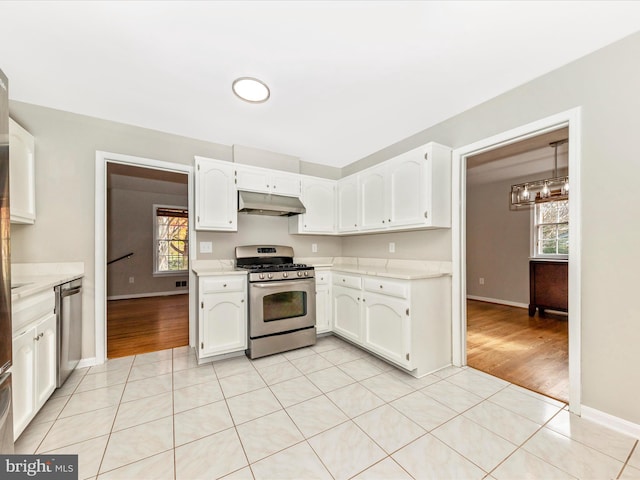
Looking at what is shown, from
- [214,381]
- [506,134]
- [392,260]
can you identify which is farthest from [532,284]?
[214,381]

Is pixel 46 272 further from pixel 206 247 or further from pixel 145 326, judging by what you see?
pixel 145 326

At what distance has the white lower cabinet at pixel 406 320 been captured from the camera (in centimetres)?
230

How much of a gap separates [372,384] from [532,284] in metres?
3.67

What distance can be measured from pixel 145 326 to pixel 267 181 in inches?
110

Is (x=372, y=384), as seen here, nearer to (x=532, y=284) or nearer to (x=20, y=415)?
(x=20, y=415)

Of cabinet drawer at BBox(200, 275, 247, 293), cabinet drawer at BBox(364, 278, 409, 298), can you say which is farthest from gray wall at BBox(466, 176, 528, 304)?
cabinet drawer at BBox(200, 275, 247, 293)

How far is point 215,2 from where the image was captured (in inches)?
55.3

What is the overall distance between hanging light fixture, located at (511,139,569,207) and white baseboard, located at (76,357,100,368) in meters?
5.23

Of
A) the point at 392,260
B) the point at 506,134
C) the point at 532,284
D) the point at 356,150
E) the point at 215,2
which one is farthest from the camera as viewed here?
the point at 532,284

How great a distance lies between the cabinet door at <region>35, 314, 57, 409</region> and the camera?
1.68 meters

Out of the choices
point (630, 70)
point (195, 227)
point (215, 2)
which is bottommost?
point (195, 227)

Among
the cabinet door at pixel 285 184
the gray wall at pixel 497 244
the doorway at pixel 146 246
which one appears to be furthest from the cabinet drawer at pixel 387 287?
the gray wall at pixel 497 244

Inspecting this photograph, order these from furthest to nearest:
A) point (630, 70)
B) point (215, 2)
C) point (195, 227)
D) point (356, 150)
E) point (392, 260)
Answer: point (356, 150), point (392, 260), point (195, 227), point (630, 70), point (215, 2)

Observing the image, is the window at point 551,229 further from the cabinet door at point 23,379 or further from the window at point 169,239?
the window at point 169,239
